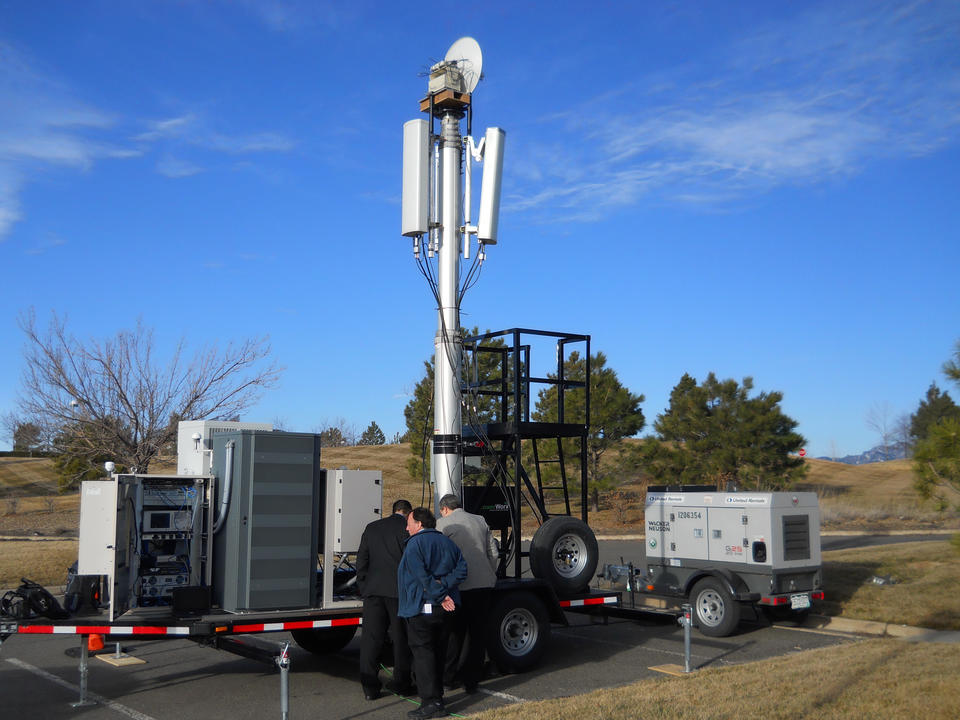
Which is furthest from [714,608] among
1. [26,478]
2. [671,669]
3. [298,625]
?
[26,478]

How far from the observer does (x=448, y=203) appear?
11930 mm

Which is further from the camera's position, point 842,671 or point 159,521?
point 159,521

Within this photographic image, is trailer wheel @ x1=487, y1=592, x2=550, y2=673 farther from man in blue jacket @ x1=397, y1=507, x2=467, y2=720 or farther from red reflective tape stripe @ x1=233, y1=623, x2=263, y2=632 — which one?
red reflective tape stripe @ x1=233, y1=623, x2=263, y2=632

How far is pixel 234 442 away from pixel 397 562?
2097mm

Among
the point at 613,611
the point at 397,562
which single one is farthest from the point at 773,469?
the point at 397,562

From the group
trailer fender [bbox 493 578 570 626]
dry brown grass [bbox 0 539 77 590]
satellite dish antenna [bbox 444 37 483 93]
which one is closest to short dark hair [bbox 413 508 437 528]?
trailer fender [bbox 493 578 570 626]

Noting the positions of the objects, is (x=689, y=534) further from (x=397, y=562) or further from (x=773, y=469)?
(x=773, y=469)

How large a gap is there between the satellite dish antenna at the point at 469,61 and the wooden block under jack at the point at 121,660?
28.4ft

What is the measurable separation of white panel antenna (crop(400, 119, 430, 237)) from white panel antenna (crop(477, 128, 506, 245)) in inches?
30.0

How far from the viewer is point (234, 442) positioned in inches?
357

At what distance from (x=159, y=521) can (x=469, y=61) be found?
289 inches

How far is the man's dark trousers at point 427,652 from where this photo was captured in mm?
8164

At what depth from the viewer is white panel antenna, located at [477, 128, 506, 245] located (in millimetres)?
11836

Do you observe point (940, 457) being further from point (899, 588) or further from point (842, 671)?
point (899, 588)
